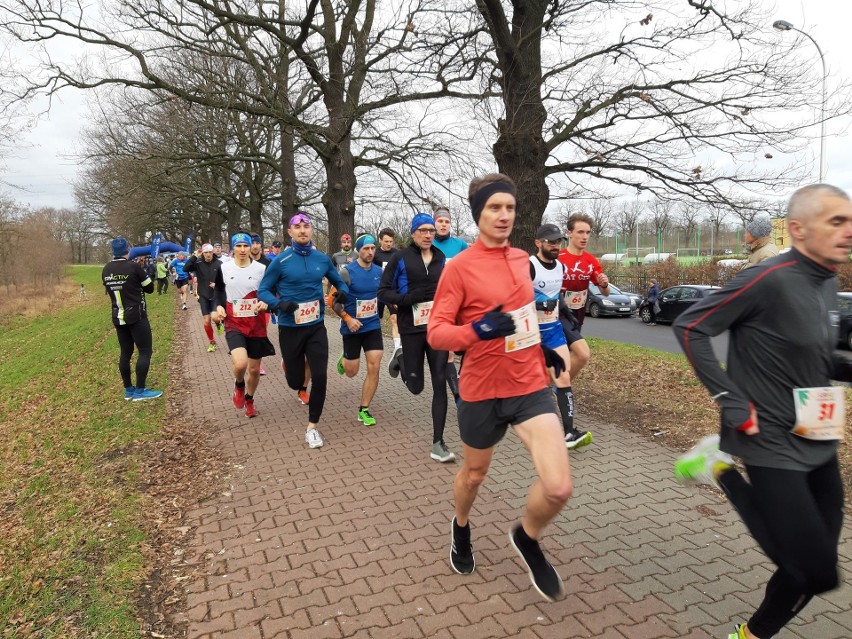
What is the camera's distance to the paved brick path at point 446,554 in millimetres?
3094

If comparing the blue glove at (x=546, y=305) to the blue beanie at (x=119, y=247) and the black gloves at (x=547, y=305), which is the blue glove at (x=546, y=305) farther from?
the blue beanie at (x=119, y=247)

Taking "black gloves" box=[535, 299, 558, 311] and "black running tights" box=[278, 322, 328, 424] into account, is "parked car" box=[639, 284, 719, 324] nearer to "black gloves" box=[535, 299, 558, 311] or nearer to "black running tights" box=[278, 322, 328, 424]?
"black gloves" box=[535, 299, 558, 311]

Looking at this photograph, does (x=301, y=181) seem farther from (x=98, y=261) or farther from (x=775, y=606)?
(x=98, y=261)

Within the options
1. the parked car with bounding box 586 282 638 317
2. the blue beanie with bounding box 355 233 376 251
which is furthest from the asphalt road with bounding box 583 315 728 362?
the blue beanie with bounding box 355 233 376 251

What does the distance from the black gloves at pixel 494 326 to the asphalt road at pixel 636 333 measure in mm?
12662

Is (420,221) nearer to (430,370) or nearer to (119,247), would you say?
(430,370)

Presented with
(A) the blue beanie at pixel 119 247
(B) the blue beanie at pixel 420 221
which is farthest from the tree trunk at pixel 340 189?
(B) the blue beanie at pixel 420 221

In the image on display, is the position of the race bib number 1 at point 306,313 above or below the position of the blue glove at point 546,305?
below

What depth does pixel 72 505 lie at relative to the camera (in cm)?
501

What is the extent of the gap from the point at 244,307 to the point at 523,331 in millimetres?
4647

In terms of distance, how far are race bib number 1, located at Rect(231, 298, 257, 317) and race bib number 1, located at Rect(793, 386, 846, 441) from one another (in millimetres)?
5769

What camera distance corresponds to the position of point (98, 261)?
345 feet

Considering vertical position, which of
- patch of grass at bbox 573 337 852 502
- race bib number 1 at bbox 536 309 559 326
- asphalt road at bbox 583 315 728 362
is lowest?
asphalt road at bbox 583 315 728 362

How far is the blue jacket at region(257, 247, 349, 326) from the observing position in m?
5.98
